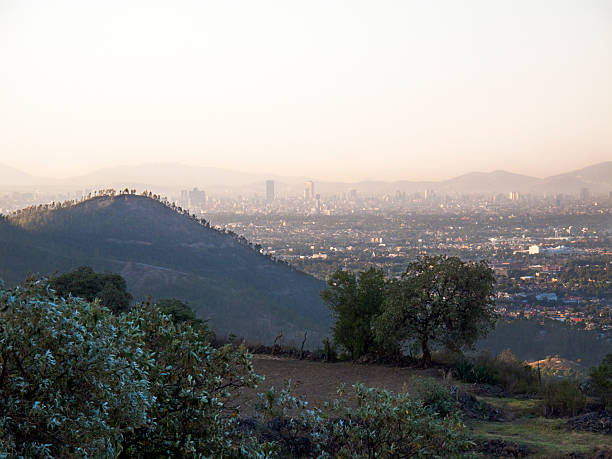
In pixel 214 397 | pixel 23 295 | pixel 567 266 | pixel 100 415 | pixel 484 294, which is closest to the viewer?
pixel 100 415

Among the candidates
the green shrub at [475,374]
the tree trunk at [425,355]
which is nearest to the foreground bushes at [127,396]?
the green shrub at [475,374]

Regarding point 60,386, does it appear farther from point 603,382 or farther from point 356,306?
point 356,306

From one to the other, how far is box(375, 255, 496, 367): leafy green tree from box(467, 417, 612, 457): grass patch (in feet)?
14.9

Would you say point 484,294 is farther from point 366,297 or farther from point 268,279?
point 268,279

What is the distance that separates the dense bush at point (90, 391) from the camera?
150 inches

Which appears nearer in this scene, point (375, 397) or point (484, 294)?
point (375, 397)

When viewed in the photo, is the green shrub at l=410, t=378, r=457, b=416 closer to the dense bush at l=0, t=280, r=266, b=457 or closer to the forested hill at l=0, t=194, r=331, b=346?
the dense bush at l=0, t=280, r=266, b=457

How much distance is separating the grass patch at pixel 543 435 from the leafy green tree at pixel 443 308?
4.54 m

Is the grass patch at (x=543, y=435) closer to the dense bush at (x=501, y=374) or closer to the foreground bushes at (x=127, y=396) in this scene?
the dense bush at (x=501, y=374)

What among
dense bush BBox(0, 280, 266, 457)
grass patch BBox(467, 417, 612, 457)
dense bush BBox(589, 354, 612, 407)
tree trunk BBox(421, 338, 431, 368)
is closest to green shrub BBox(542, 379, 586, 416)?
dense bush BBox(589, 354, 612, 407)

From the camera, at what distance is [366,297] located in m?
18.1

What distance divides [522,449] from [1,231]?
47496mm

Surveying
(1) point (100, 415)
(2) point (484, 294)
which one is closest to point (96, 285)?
(2) point (484, 294)

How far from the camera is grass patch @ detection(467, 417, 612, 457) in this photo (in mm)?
8867
